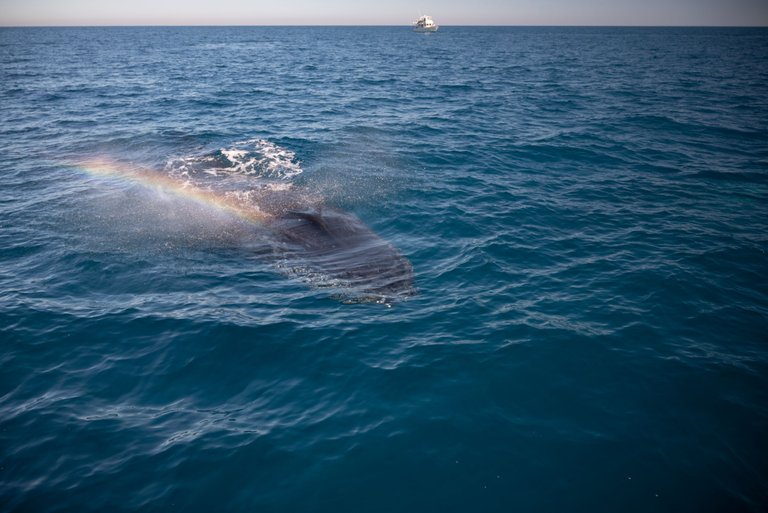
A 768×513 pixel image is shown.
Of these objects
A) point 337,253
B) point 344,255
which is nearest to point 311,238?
point 337,253

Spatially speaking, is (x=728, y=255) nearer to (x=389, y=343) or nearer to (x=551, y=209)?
(x=551, y=209)

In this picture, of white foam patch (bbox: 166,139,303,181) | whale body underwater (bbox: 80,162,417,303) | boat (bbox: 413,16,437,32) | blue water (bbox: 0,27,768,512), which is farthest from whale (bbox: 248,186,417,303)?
boat (bbox: 413,16,437,32)

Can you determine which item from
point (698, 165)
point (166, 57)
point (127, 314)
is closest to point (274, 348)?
point (127, 314)

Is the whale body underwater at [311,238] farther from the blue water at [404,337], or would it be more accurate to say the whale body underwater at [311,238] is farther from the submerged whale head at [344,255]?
the blue water at [404,337]

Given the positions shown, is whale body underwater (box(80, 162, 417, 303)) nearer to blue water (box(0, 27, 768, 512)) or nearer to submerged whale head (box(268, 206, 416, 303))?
submerged whale head (box(268, 206, 416, 303))

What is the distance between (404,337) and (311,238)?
5370 mm

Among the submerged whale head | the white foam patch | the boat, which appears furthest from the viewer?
the boat

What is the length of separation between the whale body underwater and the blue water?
34 centimetres

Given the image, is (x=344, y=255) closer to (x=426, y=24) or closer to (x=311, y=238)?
(x=311, y=238)

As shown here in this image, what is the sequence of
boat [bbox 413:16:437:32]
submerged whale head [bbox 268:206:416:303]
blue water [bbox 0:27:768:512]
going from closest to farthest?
blue water [bbox 0:27:768:512], submerged whale head [bbox 268:206:416:303], boat [bbox 413:16:437:32]

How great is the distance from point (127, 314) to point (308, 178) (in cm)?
1085

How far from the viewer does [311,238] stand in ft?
45.4

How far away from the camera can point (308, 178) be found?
779 inches

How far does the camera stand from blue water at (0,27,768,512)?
703cm
